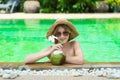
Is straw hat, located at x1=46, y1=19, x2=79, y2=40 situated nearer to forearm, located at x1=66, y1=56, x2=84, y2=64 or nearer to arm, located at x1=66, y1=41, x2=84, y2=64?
arm, located at x1=66, y1=41, x2=84, y2=64

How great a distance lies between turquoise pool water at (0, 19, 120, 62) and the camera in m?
8.40

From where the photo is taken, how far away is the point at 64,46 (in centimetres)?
457

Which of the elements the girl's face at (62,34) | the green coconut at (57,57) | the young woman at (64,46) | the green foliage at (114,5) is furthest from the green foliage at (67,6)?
the green coconut at (57,57)

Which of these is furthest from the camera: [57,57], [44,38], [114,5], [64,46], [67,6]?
[67,6]

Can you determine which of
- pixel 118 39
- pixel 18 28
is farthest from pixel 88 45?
pixel 18 28

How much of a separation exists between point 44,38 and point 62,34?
639 centimetres

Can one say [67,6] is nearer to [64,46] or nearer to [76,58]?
[64,46]

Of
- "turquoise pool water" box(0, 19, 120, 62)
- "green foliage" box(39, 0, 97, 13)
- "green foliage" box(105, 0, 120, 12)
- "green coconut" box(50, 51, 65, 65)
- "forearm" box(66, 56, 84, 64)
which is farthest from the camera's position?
"green foliage" box(39, 0, 97, 13)

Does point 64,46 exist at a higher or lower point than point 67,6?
higher

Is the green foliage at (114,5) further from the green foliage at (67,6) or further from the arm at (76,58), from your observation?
the arm at (76,58)

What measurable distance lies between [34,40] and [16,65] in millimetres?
6201

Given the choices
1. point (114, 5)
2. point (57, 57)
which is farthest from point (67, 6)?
point (57, 57)

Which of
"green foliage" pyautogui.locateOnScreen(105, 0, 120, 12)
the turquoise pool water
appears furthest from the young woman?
"green foliage" pyautogui.locateOnScreen(105, 0, 120, 12)

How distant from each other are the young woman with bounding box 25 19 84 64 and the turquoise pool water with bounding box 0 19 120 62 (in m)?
2.83
